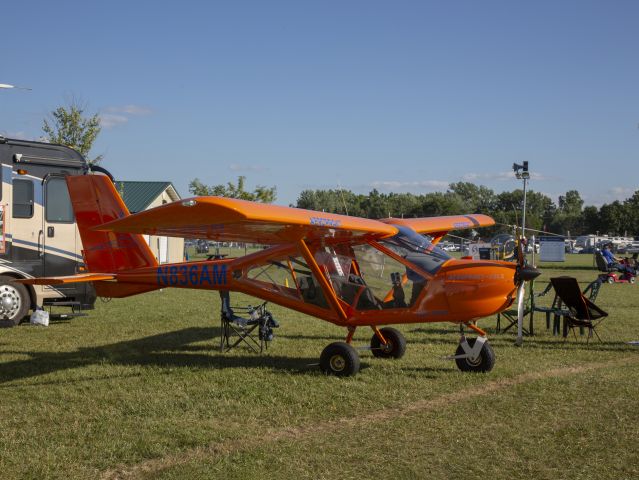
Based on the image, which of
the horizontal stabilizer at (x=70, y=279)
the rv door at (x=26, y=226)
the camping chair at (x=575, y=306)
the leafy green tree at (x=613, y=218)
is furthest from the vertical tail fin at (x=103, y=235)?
the leafy green tree at (x=613, y=218)

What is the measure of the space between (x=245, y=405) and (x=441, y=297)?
2.79 m

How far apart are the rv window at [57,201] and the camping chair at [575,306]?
30.9 feet

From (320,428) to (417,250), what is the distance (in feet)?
10.4

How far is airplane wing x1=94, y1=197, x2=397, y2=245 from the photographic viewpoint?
6.07 metres

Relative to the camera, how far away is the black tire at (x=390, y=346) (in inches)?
354

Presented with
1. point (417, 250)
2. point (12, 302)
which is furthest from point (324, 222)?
point (12, 302)

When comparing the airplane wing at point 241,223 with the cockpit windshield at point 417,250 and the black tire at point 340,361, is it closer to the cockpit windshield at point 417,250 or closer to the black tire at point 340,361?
the cockpit windshield at point 417,250

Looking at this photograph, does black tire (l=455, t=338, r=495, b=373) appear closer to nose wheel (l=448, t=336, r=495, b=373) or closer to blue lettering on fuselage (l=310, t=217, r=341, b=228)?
nose wheel (l=448, t=336, r=495, b=373)

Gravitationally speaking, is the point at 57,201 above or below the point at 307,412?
above

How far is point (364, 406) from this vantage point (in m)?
6.50

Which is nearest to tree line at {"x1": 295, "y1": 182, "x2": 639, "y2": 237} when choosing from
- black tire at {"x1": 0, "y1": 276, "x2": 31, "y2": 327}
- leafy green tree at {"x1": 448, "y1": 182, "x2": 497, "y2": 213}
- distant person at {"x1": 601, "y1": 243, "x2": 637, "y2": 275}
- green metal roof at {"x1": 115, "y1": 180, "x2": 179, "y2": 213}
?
leafy green tree at {"x1": 448, "y1": 182, "x2": 497, "y2": 213}

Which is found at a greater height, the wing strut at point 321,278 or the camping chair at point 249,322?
the wing strut at point 321,278

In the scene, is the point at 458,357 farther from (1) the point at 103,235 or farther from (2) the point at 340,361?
(1) the point at 103,235

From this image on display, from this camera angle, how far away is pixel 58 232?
12.4 metres
